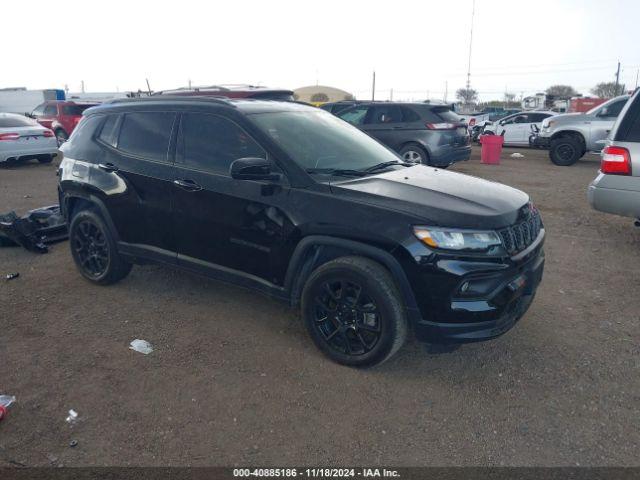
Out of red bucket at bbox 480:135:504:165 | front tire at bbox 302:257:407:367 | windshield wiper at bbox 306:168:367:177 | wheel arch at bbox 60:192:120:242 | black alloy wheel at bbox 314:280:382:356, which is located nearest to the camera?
front tire at bbox 302:257:407:367

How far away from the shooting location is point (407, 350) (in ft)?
12.1

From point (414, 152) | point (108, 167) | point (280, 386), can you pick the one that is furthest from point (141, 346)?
point (414, 152)

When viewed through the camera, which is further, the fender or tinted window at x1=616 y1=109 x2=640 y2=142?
tinted window at x1=616 y1=109 x2=640 y2=142

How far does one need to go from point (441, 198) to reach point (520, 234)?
58 centimetres

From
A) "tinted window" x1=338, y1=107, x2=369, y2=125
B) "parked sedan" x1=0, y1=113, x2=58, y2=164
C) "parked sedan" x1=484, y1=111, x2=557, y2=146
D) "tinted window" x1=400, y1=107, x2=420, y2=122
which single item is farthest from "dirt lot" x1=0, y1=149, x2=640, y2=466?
"parked sedan" x1=484, y1=111, x2=557, y2=146

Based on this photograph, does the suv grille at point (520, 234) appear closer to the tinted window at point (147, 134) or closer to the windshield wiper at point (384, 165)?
the windshield wiper at point (384, 165)

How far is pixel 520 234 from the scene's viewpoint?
3242 mm

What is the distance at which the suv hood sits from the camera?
3.00 m

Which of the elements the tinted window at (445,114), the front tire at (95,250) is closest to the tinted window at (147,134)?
the front tire at (95,250)

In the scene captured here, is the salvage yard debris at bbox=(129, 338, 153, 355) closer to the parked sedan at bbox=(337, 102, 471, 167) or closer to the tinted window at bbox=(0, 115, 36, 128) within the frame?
the parked sedan at bbox=(337, 102, 471, 167)

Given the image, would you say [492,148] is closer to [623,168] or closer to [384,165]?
[623,168]

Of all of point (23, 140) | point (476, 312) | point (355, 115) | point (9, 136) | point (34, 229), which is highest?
point (355, 115)

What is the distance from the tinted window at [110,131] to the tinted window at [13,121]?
1031 centimetres

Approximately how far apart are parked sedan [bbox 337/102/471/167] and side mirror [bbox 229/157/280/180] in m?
7.33
